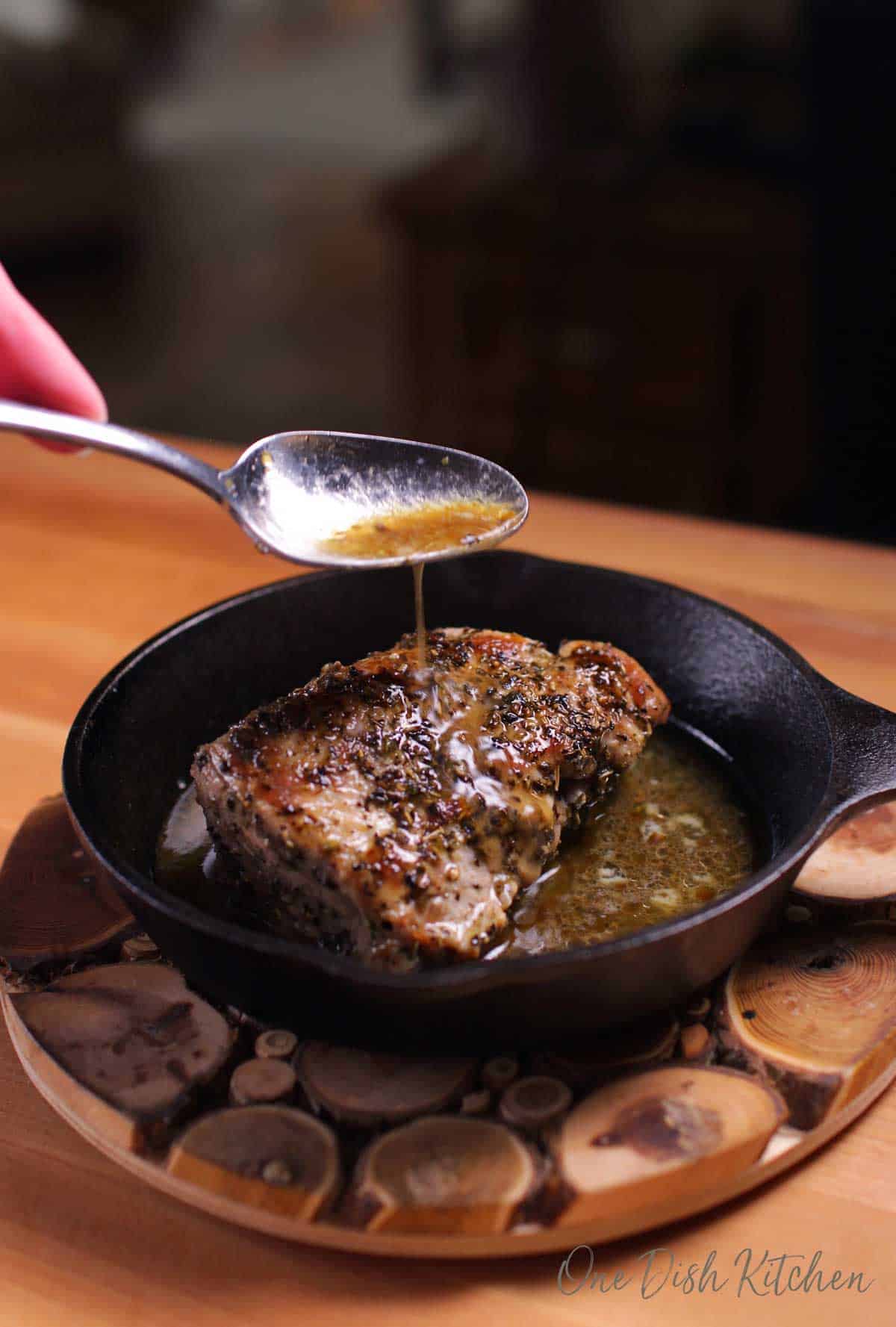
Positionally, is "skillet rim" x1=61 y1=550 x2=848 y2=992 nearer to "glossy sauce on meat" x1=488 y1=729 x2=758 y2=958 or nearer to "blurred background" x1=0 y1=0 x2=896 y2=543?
"glossy sauce on meat" x1=488 y1=729 x2=758 y2=958

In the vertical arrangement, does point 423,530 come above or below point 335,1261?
above

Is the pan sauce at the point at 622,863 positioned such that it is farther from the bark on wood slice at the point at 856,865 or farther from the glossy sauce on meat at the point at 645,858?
the bark on wood slice at the point at 856,865

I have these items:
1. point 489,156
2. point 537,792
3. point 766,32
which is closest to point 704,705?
point 537,792

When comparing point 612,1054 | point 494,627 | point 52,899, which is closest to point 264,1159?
point 612,1054

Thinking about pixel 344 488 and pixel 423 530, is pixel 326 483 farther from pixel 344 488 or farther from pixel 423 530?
pixel 423 530

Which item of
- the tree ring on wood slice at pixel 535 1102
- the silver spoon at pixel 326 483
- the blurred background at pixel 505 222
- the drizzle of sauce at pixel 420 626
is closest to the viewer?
the tree ring on wood slice at pixel 535 1102

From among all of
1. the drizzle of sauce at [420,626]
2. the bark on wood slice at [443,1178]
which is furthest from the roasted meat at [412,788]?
the bark on wood slice at [443,1178]
